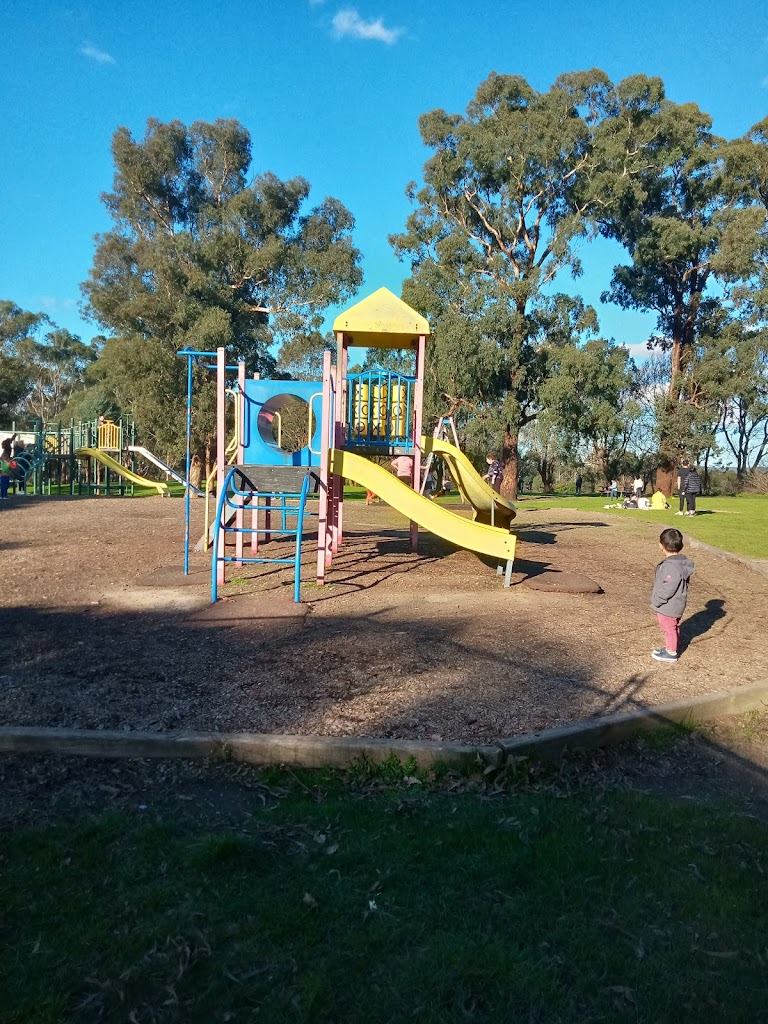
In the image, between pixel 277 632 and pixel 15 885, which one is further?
pixel 277 632

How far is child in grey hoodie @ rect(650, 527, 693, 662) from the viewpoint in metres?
6.38

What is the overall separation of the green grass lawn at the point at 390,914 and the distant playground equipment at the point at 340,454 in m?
5.02

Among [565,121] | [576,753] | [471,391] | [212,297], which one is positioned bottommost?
[576,753]

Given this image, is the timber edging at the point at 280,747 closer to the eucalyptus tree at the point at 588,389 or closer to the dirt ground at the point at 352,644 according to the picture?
the dirt ground at the point at 352,644

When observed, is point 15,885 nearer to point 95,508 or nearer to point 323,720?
point 323,720

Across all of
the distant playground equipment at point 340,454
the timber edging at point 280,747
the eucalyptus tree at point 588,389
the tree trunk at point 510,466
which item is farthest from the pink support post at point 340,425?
the tree trunk at point 510,466

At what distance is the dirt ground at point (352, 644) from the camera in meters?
4.82

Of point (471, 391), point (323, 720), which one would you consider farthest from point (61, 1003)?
point (471, 391)

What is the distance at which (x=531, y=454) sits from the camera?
189 ft

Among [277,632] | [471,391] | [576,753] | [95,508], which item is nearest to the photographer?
[576,753]

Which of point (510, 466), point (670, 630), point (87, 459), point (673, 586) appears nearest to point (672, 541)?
Answer: point (673, 586)

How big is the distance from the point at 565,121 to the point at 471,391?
12816mm

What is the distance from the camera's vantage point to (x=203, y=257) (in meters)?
36.0

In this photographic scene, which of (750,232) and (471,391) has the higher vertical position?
(750,232)
